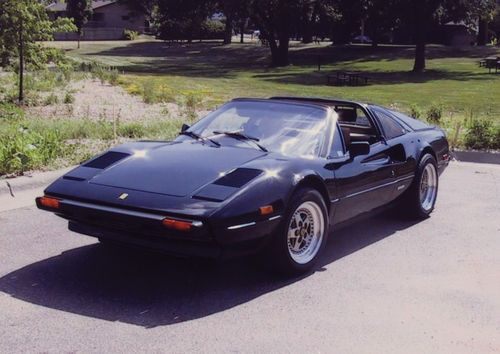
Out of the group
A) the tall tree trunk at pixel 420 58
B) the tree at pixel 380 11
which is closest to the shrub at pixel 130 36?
the tree at pixel 380 11

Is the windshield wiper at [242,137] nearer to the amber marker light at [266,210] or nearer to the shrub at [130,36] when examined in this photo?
the amber marker light at [266,210]

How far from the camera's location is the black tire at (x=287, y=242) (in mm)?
4934

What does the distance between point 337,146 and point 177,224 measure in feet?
6.62

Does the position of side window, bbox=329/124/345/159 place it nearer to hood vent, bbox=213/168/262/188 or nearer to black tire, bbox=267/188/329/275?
black tire, bbox=267/188/329/275

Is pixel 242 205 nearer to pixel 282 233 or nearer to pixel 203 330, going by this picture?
pixel 282 233

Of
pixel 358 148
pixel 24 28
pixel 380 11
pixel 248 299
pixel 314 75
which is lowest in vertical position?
pixel 248 299

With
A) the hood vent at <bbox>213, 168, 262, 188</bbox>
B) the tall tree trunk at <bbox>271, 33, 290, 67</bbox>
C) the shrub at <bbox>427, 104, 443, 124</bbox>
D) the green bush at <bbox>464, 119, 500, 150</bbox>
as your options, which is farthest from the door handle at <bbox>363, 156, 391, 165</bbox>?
the tall tree trunk at <bbox>271, 33, 290, 67</bbox>

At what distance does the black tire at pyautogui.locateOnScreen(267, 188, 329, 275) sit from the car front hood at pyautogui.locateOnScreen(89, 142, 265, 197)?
50 centimetres

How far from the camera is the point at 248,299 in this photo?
15.6 ft

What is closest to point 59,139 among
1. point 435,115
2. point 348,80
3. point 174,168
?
point 174,168

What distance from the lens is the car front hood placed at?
4797 millimetres

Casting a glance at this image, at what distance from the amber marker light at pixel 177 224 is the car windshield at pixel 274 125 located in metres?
1.40

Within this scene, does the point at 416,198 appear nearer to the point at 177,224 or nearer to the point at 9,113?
the point at 177,224

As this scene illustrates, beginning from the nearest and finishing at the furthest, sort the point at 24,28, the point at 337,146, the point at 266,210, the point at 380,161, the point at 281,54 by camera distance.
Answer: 1. the point at 266,210
2. the point at 337,146
3. the point at 380,161
4. the point at 24,28
5. the point at 281,54
